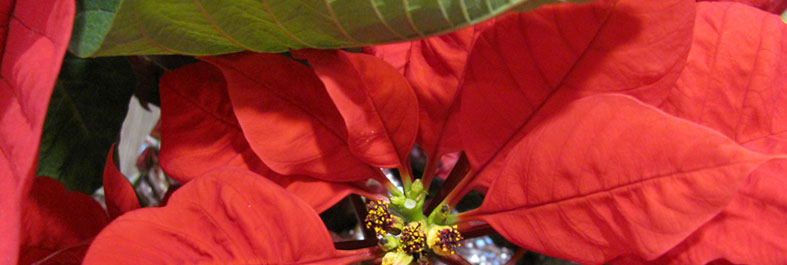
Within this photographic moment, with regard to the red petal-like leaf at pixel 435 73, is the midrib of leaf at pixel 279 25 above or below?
above

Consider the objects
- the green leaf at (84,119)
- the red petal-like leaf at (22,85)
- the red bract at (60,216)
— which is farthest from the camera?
the green leaf at (84,119)

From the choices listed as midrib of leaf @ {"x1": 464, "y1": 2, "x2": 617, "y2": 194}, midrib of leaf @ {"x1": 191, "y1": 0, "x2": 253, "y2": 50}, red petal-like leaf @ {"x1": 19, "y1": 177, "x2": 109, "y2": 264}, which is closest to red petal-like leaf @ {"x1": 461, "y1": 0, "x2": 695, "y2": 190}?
midrib of leaf @ {"x1": 464, "y1": 2, "x2": 617, "y2": 194}

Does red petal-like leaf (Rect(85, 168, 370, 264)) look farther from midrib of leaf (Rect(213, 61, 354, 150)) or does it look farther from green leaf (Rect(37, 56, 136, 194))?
green leaf (Rect(37, 56, 136, 194))

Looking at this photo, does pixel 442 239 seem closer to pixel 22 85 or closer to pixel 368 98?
pixel 368 98

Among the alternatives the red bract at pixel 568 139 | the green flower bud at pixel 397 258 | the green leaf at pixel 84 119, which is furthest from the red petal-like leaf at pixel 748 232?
the green leaf at pixel 84 119

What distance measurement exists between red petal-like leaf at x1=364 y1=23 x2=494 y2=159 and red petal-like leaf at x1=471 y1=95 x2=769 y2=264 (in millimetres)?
56

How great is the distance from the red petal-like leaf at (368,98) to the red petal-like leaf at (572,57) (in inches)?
1.3

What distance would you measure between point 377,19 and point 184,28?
9 cm

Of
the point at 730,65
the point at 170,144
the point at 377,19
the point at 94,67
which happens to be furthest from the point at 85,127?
the point at 730,65

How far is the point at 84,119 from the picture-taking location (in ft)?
1.40

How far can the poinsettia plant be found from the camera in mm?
217

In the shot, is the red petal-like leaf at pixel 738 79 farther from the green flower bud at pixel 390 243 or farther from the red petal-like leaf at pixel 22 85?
the red petal-like leaf at pixel 22 85

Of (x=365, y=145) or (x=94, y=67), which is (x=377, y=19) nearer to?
(x=365, y=145)

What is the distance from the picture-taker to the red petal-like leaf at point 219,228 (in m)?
0.23
